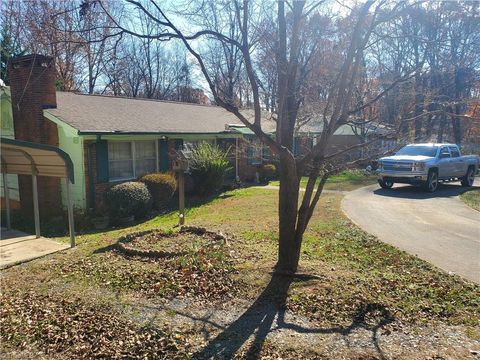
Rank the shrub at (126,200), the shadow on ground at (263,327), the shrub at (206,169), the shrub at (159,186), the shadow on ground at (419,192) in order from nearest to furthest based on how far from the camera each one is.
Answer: the shadow on ground at (263,327) < the shrub at (126,200) < the shrub at (159,186) < the shadow on ground at (419,192) < the shrub at (206,169)

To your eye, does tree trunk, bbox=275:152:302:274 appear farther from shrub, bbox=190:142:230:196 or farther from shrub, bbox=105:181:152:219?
shrub, bbox=190:142:230:196

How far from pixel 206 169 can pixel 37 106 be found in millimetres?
6325

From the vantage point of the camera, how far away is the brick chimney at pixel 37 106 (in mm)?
12773

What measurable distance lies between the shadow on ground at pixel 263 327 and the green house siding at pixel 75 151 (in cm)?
879

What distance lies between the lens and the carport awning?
8438 mm

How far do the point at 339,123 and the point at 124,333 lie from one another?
410 cm

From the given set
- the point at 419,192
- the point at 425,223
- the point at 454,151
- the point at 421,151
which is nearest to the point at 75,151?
the point at 425,223

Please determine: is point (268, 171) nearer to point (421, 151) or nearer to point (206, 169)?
point (206, 169)

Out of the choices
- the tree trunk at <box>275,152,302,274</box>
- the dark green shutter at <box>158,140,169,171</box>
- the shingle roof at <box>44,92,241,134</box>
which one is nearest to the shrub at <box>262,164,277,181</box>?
the shingle roof at <box>44,92,241,134</box>

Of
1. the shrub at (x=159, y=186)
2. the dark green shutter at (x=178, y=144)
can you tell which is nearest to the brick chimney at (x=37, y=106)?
the shrub at (x=159, y=186)

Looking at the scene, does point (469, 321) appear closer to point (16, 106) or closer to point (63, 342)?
point (63, 342)

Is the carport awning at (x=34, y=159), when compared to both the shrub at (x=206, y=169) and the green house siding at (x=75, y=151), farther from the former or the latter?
the shrub at (x=206, y=169)

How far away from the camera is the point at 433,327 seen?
4.52m

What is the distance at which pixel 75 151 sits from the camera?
12367 mm
